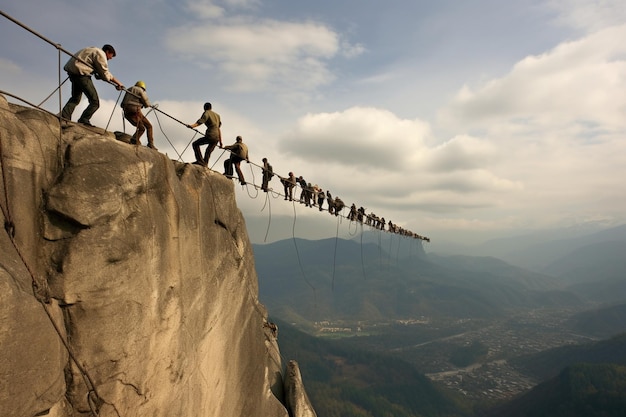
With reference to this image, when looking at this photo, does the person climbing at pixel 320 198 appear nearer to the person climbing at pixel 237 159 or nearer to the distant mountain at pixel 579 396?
the person climbing at pixel 237 159

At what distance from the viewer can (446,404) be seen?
629 feet

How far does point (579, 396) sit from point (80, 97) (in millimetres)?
193174

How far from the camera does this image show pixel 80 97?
36.3 ft

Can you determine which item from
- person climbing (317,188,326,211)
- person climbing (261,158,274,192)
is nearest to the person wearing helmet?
person climbing (261,158,274,192)

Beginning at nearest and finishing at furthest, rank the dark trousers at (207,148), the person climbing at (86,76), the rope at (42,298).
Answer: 1. the rope at (42,298)
2. the person climbing at (86,76)
3. the dark trousers at (207,148)

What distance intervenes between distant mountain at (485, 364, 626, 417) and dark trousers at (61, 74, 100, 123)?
180503 millimetres

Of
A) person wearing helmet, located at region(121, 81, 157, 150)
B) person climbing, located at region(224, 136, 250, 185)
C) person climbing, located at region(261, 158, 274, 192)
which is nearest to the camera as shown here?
person wearing helmet, located at region(121, 81, 157, 150)

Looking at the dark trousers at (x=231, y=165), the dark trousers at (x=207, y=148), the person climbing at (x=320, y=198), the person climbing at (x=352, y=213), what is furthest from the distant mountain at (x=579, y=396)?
the dark trousers at (x=207, y=148)

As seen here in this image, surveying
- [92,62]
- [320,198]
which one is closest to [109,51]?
[92,62]

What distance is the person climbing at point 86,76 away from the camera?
422 inches

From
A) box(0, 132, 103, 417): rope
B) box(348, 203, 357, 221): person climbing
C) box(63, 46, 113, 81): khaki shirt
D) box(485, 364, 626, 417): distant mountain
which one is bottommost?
box(485, 364, 626, 417): distant mountain

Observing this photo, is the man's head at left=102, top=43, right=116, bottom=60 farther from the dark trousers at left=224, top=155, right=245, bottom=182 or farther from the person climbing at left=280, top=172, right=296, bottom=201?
the person climbing at left=280, top=172, right=296, bottom=201

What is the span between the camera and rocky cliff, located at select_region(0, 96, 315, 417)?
762 centimetres

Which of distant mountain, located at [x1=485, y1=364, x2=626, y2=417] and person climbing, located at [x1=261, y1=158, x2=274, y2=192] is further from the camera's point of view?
distant mountain, located at [x1=485, y1=364, x2=626, y2=417]
